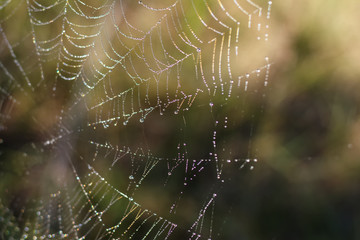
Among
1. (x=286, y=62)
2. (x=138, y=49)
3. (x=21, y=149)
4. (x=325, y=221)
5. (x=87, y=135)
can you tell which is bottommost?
(x=21, y=149)

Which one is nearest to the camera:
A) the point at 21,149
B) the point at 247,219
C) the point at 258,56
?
the point at 258,56

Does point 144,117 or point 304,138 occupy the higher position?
point 304,138

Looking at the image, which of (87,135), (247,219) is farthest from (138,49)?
(247,219)

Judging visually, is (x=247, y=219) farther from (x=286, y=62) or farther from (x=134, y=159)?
(x=286, y=62)

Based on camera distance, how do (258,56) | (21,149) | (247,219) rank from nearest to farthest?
(258,56) < (247,219) < (21,149)

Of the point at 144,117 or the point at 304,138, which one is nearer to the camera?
the point at 144,117

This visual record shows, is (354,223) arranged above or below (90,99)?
above

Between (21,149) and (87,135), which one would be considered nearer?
(87,135)
